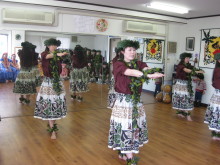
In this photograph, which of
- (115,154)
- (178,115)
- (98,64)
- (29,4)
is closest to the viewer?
(115,154)

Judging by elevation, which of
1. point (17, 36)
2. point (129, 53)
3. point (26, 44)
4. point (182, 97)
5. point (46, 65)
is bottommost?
point (182, 97)

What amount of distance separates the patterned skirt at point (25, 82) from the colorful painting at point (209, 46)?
15.4 ft

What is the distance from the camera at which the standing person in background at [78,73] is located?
581cm

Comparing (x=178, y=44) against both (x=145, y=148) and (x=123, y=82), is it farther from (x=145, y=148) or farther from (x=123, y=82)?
(x=123, y=82)

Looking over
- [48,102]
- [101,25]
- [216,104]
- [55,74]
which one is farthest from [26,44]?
[216,104]

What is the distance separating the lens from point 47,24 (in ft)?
17.9

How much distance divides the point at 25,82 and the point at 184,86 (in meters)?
3.44

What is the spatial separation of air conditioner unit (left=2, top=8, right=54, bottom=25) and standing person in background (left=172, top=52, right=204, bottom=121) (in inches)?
117

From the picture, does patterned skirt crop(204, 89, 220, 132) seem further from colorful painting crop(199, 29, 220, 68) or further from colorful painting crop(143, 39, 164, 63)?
colorful painting crop(143, 39, 164, 63)

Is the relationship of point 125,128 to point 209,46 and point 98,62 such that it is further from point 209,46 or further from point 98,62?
point 209,46

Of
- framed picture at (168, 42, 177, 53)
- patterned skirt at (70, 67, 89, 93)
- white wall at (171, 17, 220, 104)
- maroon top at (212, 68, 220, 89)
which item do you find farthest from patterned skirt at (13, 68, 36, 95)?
white wall at (171, 17, 220, 104)

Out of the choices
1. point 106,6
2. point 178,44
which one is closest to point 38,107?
point 106,6

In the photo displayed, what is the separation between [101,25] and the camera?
6.22 m

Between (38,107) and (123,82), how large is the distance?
1769 mm
